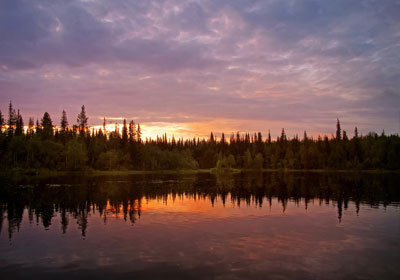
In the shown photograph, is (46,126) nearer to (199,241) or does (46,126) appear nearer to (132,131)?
(132,131)

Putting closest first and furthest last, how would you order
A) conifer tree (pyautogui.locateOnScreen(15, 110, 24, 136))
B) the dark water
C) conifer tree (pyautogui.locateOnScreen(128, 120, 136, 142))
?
the dark water → conifer tree (pyautogui.locateOnScreen(15, 110, 24, 136)) → conifer tree (pyautogui.locateOnScreen(128, 120, 136, 142))

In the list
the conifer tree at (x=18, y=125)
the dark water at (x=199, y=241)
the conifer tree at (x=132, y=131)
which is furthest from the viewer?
the conifer tree at (x=132, y=131)

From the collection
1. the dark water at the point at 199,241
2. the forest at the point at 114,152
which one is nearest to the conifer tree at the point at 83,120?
the forest at the point at 114,152

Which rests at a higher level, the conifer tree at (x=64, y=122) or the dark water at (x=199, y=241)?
the conifer tree at (x=64, y=122)

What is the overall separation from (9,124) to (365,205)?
13690cm

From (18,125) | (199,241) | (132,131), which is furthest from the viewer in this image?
(132,131)

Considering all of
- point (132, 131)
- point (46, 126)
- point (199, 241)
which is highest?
point (46, 126)

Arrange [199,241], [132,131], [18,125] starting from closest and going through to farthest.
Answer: [199,241] < [18,125] < [132,131]

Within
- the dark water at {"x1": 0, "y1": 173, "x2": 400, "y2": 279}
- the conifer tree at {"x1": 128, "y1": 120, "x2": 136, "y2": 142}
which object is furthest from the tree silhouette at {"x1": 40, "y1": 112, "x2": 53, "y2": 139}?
the dark water at {"x1": 0, "y1": 173, "x2": 400, "y2": 279}

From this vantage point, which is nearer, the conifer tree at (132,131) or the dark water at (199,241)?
the dark water at (199,241)

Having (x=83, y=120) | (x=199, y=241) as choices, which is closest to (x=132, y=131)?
(x=83, y=120)

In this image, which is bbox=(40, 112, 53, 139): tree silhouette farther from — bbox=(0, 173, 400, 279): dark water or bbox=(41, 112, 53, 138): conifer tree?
bbox=(0, 173, 400, 279): dark water

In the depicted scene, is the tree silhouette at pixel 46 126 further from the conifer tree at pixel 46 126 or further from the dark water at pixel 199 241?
the dark water at pixel 199 241

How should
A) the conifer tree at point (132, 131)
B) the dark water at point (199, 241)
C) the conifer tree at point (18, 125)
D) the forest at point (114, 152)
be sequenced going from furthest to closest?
1. the conifer tree at point (132, 131)
2. the conifer tree at point (18, 125)
3. the forest at point (114, 152)
4. the dark water at point (199, 241)
